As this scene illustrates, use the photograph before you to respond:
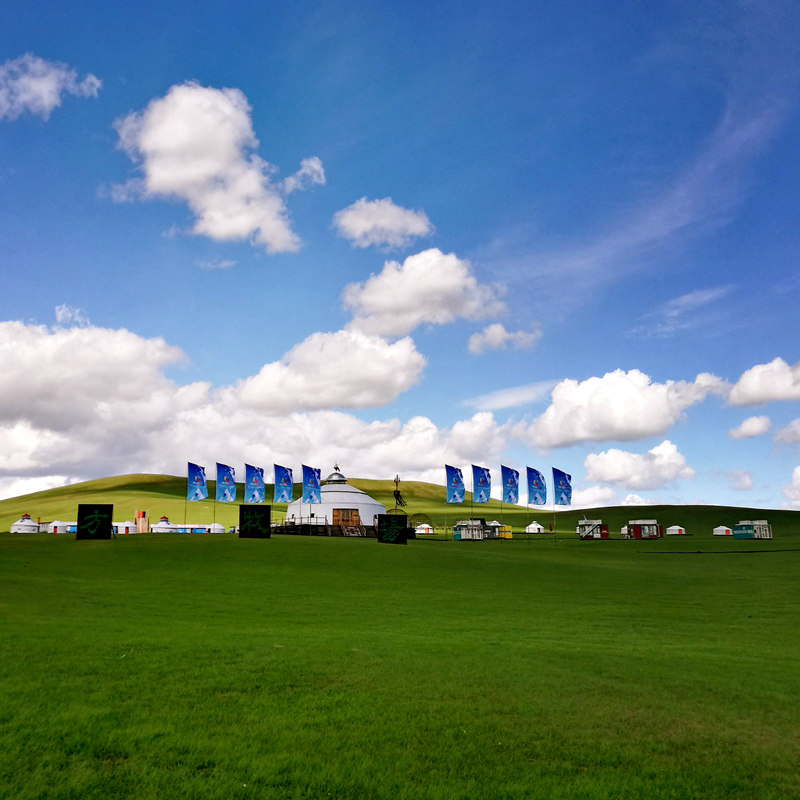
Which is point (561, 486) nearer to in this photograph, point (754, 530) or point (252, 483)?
point (754, 530)

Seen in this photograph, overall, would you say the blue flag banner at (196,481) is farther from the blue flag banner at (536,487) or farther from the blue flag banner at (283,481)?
the blue flag banner at (536,487)

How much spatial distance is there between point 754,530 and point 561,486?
29427 millimetres

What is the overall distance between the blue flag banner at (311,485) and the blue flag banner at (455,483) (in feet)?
51.8

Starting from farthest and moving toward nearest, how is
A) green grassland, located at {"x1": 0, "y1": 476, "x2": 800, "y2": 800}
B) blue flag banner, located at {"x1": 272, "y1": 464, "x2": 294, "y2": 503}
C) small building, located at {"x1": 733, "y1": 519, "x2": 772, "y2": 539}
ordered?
small building, located at {"x1": 733, "y1": 519, "x2": 772, "y2": 539} → blue flag banner, located at {"x1": 272, "y1": 464, "x2": 294, "y2": 503} → green grassland, located at {"x1": 0, "y1": 476, "x2": 800, "y2": 800}

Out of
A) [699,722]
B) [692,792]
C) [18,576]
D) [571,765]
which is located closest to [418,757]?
[571,765]

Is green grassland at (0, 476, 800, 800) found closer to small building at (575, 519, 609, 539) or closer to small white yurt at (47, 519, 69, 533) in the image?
small white yurt at (47, 519, 69, 533)

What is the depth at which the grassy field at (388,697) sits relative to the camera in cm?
866

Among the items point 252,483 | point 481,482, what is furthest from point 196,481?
point 481,482

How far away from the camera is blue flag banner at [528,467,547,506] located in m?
78.1

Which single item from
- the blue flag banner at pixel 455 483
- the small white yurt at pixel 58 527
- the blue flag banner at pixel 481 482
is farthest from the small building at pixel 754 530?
the small white yurt at pixel 58 527

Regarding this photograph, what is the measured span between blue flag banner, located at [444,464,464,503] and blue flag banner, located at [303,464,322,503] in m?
15.8

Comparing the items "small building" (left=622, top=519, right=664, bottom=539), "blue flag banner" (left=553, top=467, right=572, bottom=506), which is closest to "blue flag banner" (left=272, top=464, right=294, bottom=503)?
"blue flag banner" (left=553, top=467, right=572, bottom=506)

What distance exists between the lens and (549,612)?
25.1 metres

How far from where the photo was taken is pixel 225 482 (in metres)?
77.6
